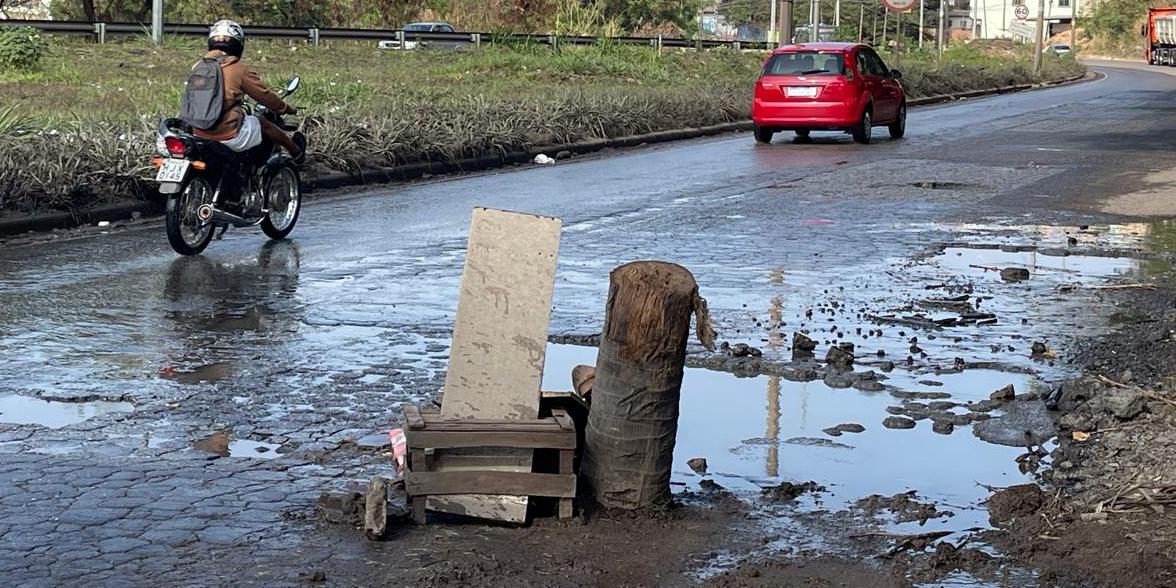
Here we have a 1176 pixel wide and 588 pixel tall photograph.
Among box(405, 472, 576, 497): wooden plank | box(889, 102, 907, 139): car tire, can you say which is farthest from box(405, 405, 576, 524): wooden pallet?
box(889, 102, 907, 139): car tire

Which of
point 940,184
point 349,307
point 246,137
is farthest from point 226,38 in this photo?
point 940,184

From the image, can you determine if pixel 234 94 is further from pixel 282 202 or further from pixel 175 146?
A: pixel 282 202

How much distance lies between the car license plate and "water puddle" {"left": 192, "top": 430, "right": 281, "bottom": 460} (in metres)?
5.37

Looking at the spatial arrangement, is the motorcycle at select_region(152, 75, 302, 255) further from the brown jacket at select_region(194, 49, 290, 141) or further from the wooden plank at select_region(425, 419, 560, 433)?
the wooden plank at select_region(425, 419, 560, 433)

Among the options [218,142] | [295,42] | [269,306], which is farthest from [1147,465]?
[295,42]

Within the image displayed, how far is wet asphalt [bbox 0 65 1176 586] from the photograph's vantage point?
533 cm

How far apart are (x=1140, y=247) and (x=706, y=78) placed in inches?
1051

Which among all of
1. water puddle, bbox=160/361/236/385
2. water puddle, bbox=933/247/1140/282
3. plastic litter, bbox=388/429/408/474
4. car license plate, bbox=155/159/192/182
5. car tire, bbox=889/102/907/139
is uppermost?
car license plate, bbox=155/159/192/182

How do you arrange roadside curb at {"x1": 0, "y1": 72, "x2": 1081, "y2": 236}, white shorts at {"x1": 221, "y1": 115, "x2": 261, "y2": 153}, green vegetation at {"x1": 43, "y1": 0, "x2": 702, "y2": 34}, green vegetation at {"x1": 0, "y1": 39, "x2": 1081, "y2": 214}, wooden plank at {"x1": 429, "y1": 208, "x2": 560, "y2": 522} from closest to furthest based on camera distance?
wooden plank at {"x1": 429, "y1": 208, "x2": 560, "y2": 522} < white shorts at {"x1": 221, "y1": 115, "x2": 261, "y2": 153} < roadside curb at {"x1": 0, "y1": 72, "x2": 1081, "y2": 236} < green vegetation at {"x1": 0, "y1": 39, "x2": 1081, "y2": 214} < green vegetation at {"x1": 43, "y1": 0, "x2": 702, "y2": 34}

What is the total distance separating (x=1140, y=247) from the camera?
12.5 metres

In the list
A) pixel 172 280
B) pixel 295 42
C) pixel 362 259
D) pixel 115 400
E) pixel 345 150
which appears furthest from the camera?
pixel 295 42

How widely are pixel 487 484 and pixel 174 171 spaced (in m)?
6.91

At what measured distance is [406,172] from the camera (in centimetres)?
1820

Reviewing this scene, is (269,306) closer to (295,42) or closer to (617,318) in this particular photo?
(617,318)
